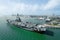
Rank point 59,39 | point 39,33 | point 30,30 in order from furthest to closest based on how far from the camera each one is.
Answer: point 30,30
point 39,33
point 59,39

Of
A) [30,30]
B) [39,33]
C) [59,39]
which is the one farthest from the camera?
[30,30]

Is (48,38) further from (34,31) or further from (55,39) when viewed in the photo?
(34,31)

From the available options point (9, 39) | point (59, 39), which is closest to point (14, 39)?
point (9, 39)

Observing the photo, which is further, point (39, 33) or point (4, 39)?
point (39, 33)

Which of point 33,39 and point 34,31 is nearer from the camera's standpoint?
point 33,39

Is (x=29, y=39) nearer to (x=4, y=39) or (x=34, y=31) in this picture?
(x=4, y=39)

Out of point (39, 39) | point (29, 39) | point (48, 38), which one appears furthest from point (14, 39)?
point (48, 38)

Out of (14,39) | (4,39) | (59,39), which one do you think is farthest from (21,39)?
(59,39)

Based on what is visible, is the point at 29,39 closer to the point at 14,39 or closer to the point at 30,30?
the point at 14,39
